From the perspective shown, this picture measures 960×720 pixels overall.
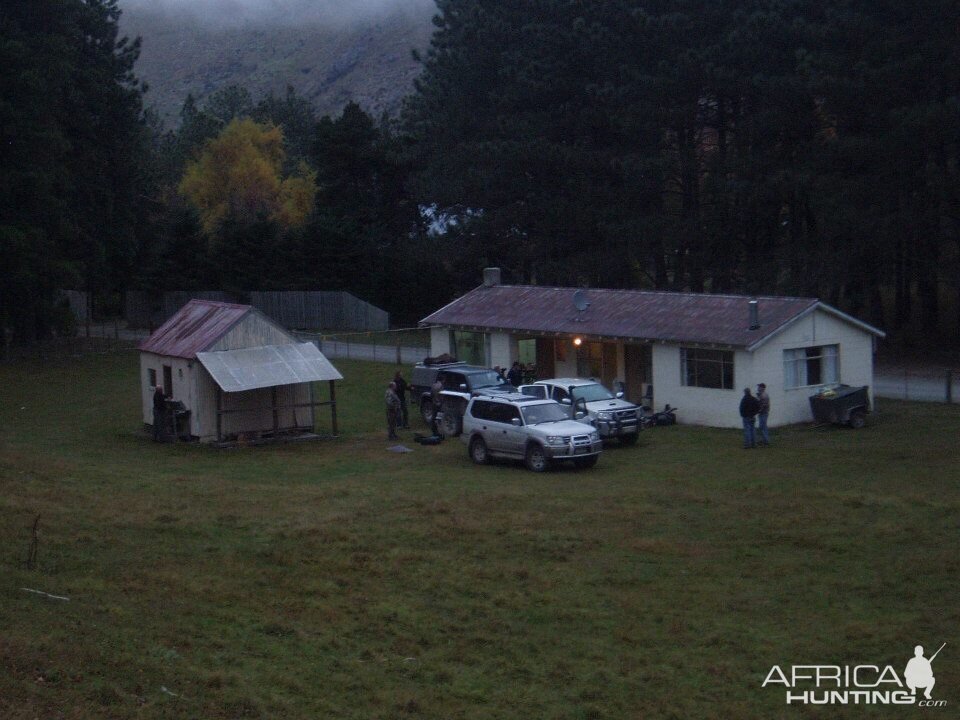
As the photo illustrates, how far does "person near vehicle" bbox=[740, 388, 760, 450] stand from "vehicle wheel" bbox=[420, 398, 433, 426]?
990cm

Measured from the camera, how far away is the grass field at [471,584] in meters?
12.7

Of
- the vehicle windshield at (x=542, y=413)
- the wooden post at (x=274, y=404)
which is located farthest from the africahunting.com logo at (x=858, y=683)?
the wooden post at (x=274, y=404)

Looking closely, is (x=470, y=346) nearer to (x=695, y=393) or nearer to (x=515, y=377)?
(x=515, y=377)

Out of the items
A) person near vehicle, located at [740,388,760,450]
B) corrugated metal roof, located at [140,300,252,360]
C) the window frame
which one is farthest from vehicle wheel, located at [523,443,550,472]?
corrugated metal roof, located at [140,300,252,360]

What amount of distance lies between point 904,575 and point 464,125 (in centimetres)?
5210

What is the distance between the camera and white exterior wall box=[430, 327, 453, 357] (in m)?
44.4

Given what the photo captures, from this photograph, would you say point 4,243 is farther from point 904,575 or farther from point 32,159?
point 904,575

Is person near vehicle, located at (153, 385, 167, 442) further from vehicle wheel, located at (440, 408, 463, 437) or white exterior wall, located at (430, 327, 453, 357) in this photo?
white exterior wall, located at (430, 327, 453, 357)

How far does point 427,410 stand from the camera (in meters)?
36.3

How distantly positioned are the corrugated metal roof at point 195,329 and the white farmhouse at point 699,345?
10.5m

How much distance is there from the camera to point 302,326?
71.1 m

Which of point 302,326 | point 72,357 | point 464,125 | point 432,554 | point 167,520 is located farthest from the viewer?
point 302,326

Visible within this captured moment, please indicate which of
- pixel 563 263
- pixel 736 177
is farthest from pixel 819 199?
pixel 563 263

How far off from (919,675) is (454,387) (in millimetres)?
22314
